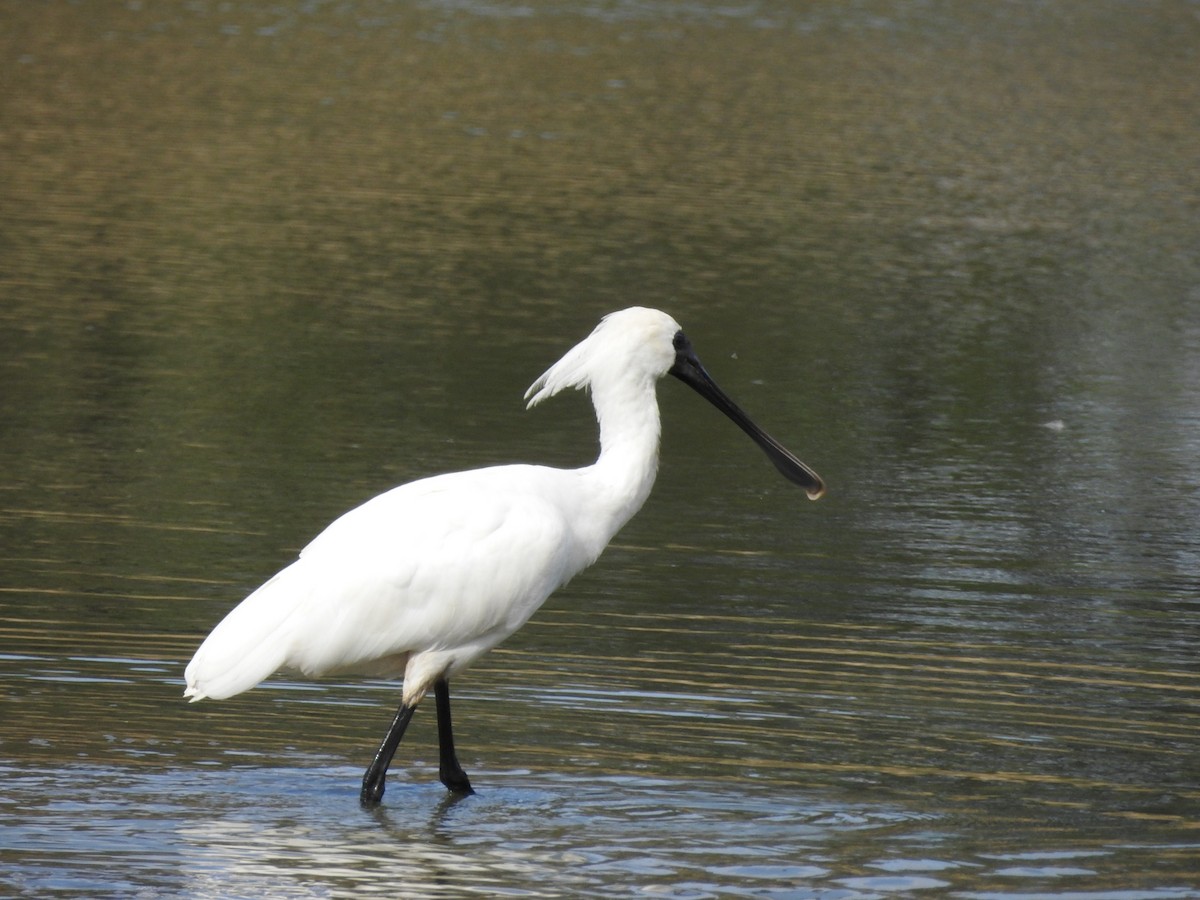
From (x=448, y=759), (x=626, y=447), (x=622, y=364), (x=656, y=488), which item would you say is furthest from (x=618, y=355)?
(x=656, y=488)

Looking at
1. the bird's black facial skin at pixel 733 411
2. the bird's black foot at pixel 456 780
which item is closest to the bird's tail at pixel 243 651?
the bird's black foot at pixel 456 780

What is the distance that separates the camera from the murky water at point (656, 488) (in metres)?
7.86

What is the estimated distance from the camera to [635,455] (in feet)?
28.0

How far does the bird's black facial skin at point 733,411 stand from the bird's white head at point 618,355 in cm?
17

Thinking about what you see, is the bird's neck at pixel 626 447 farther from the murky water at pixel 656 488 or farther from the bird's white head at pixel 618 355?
the murky water at pixel 656 488

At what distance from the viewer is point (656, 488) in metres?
13.3

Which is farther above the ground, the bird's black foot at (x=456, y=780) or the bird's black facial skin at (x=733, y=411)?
the bird's black facial skin at (x=733, y=411)

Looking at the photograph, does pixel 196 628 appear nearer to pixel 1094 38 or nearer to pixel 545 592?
pixel 545 592

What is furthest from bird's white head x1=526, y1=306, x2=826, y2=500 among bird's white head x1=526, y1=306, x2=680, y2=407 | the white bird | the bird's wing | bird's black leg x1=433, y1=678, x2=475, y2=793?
bird's black leg x1=433, y1=678, x2=475, y2=793

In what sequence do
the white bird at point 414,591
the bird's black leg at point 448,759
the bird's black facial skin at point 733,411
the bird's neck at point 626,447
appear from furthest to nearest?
the bird's black facial skin at point 733,411
the bird's neck at point 626,447
the bird's black leg at point 448,759
the white bird at point 414,591

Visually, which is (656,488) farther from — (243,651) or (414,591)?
(243,651)

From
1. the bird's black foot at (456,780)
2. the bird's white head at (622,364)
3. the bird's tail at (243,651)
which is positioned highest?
the bird's white head at (622,364)

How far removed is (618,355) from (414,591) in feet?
3.93

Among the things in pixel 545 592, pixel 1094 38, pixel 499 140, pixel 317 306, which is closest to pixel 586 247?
pixel 317 306
